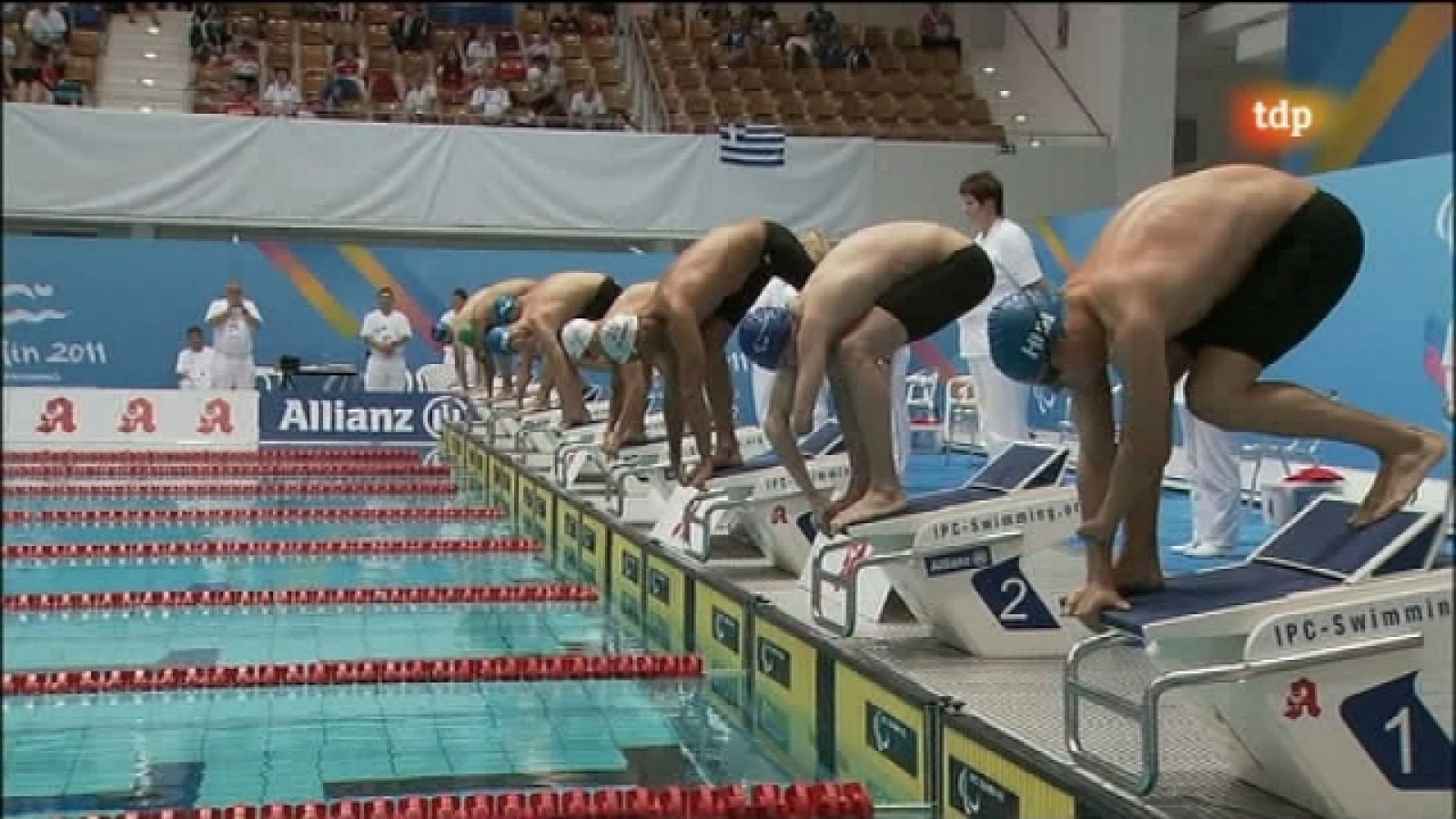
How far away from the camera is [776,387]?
13.5 ft

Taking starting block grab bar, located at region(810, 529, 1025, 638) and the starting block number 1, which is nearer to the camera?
the starting block number 1

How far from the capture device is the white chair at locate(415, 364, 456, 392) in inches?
528

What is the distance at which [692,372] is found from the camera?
5.12m

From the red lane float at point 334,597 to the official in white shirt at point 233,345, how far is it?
7730 mm

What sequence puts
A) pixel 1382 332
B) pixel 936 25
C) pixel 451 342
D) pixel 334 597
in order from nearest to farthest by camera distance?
pixel 936 25
pixel 334 597
pixel 1382 332
pixel 451 342

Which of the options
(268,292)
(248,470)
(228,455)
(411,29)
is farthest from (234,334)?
(411,29)

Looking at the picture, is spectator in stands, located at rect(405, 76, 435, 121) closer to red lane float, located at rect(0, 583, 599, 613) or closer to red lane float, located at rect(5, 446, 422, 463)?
red lane float, located at rect(0, 583, 599, 613)

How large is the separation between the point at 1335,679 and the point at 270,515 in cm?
638

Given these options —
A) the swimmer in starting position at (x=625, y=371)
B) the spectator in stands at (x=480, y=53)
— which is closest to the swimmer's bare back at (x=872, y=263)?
the spectator in stands at (x=480, y=53)

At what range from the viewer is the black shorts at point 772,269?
5.13 meters

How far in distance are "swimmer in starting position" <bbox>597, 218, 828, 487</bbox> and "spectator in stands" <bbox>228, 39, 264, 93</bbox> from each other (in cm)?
194

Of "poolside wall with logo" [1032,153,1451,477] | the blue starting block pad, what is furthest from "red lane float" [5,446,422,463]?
the blue starting block pad

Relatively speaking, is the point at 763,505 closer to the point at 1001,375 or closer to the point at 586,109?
the point at 1001,375

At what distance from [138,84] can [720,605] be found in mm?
7174
